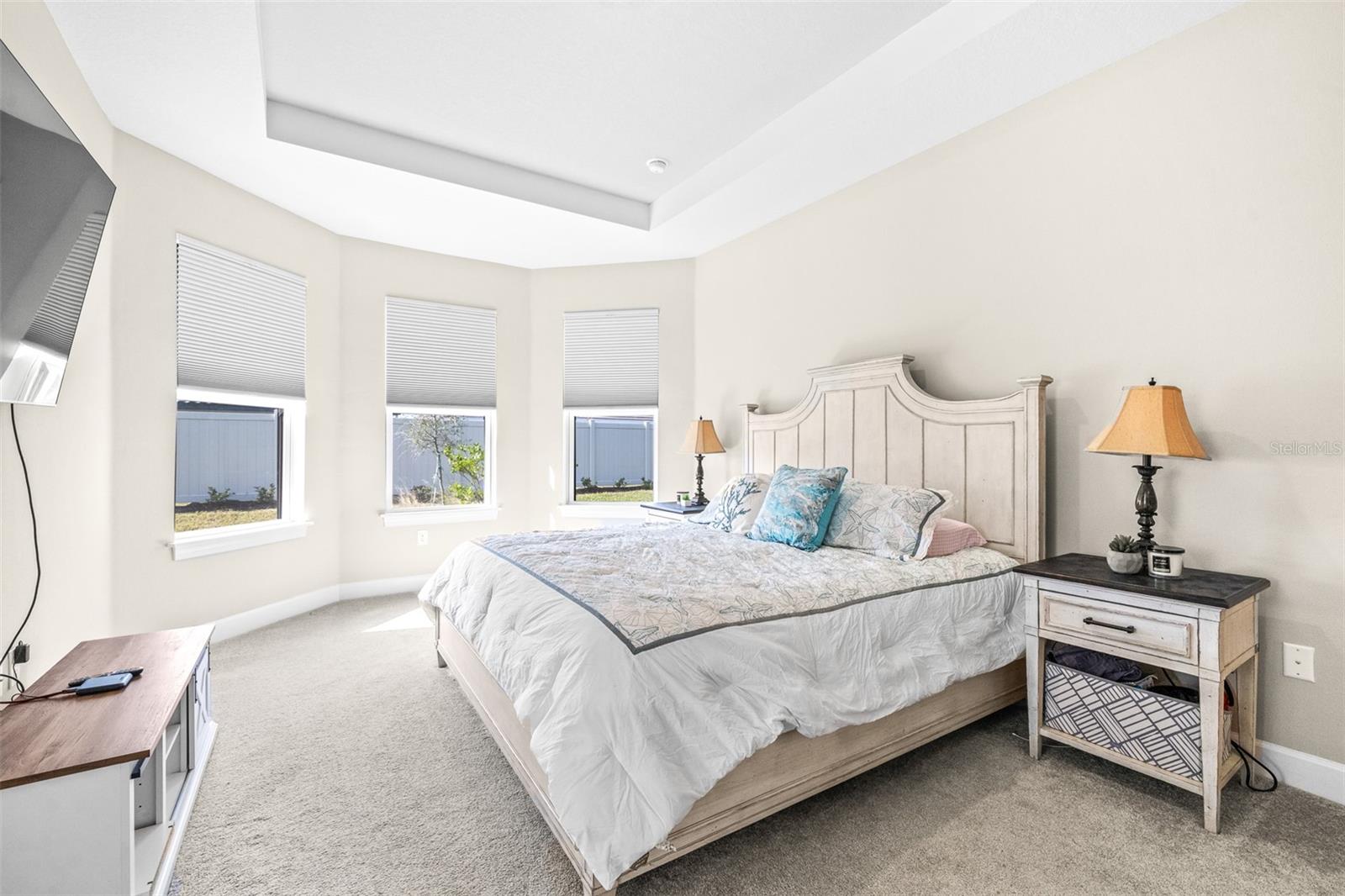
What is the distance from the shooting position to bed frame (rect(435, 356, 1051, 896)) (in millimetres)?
1719

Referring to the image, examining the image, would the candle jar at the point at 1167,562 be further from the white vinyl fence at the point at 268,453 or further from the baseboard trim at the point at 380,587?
the baseboard trim at the point at 380,587

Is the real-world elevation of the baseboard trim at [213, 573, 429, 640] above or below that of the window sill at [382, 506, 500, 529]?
below

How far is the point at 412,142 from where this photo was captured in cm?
348

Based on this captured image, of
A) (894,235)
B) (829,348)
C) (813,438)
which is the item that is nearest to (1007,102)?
(894,235)

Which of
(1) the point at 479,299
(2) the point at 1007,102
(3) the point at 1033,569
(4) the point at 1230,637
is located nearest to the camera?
(4) the point at 1230,637

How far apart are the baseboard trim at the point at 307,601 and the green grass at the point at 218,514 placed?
1.87ft

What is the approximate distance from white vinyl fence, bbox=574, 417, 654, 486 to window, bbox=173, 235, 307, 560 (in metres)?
2.09

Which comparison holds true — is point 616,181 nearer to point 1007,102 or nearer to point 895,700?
point 1007,102

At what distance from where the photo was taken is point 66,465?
249 centimetres

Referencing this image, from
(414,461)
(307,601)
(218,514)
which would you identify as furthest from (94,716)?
(414,461)

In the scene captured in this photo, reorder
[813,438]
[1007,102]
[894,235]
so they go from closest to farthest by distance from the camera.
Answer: [1007,102] < [894,235] < [813,438]

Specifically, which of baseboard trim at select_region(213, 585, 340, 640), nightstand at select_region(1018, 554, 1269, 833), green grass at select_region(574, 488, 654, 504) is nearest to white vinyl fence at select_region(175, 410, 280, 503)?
baseboard trim at select_region(213, 585, 340, 640)

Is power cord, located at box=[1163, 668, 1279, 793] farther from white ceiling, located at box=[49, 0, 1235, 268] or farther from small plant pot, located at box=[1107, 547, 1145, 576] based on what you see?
white ceiling, located at box=[49, 0, 1235, 268]

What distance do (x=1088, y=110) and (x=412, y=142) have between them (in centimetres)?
339
